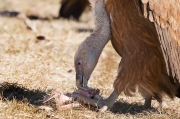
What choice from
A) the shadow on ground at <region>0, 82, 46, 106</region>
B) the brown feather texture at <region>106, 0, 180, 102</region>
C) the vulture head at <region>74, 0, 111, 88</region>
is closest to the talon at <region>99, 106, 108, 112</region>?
the brown feather texture at <region>106, 0, 180, 102</region>

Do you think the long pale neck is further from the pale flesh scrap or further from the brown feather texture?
the pale flesh scrap

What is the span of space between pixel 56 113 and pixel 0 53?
3359 mm

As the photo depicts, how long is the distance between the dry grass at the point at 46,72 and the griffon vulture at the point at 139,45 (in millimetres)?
368

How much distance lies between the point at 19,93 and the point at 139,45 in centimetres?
172

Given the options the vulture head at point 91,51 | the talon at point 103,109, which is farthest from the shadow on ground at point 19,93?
the talon at point 103,109

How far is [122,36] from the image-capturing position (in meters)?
6.82

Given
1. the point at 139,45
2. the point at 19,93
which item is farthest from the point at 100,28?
the point at 19,93

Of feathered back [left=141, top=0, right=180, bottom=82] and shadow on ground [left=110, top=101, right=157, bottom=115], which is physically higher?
feathered back [left=141, top=0, right=180, bottom=82]

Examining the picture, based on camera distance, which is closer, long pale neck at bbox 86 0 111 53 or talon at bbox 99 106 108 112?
talon at bbox 99 106 108 112

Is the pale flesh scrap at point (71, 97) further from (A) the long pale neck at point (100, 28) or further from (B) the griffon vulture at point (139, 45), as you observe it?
(A) the long pale neck at point (100, 28)

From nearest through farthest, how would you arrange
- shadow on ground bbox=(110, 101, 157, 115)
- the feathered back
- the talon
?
the feathered back → the talon → shadow on ground bbox=(110, 101, 157, 115)

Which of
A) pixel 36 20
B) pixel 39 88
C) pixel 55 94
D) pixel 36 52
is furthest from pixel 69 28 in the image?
pixel 55 94

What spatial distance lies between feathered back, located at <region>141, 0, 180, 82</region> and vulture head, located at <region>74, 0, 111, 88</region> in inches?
35.5

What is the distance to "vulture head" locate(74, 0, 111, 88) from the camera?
7051mm
